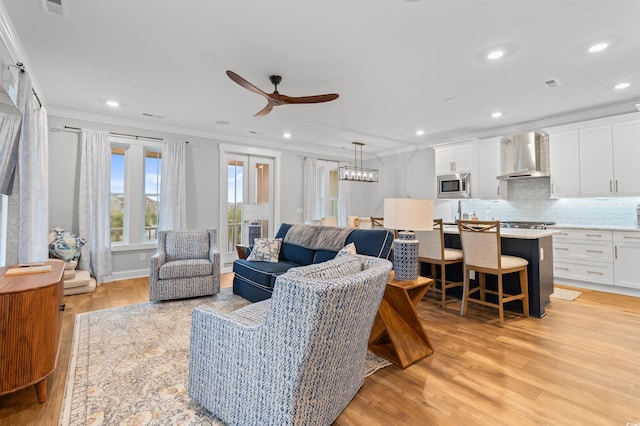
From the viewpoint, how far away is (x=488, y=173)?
217 inches

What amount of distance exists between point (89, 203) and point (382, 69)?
4.61 meters

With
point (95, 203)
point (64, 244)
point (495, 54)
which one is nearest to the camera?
point (495, 54)

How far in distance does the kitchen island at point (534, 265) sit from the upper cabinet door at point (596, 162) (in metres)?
1.63

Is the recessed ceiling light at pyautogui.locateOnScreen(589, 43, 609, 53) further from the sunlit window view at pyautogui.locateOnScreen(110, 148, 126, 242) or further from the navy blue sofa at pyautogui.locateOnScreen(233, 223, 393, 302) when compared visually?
the sunlit window view at pyautogui.locateOnScreen(110, 148, 126, 242)

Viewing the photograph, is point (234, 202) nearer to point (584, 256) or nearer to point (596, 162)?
point (584, 256)

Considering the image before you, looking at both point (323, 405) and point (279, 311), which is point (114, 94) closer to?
point (279, 311)

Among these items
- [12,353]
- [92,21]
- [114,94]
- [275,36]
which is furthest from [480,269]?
[114,94]

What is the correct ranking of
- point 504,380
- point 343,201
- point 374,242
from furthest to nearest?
1. point 343,201
2. point 374,242
3. point 504,380

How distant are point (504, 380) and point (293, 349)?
5.63 feet

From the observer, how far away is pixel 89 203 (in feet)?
14.9

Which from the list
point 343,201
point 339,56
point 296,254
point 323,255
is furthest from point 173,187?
point 343,201

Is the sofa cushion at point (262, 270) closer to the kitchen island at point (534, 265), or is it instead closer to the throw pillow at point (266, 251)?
the throw pillow at point (266, 251)

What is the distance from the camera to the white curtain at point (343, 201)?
25.2 feet

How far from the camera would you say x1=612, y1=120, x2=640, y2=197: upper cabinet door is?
4.12 meters
